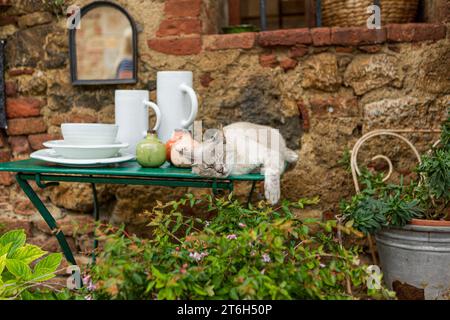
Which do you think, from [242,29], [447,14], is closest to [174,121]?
[242,29]

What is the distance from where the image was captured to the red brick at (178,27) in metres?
2.24

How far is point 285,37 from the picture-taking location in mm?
2156

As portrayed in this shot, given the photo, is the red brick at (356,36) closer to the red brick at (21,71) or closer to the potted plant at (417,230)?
the potted plant at (417,230)

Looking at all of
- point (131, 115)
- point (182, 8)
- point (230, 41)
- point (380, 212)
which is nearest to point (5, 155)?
point (131, 115)

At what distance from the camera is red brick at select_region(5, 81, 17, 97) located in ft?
7.99

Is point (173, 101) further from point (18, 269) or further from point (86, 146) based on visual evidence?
point (18, 269)

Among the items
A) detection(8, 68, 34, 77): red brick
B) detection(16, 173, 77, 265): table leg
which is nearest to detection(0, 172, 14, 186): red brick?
detection(8, 68, 34, 77): red brick

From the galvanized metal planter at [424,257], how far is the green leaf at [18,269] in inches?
48.1

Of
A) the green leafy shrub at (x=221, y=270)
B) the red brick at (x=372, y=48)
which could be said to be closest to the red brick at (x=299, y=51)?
the red brick at (x=372, y=48)

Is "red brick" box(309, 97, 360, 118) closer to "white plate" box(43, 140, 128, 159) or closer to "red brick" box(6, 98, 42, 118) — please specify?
"white plate" box(43, 140, 128, 159)

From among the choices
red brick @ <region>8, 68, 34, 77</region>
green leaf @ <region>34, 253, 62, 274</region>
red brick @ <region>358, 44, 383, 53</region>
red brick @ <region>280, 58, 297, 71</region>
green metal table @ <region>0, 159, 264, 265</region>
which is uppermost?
red brick @ <region>358, 44, 383, 53</region>

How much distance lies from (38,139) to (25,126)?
0.09 m

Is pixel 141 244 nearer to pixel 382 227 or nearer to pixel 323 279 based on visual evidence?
pixel 323 279

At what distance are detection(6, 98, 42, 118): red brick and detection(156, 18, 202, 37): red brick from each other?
70 cm
